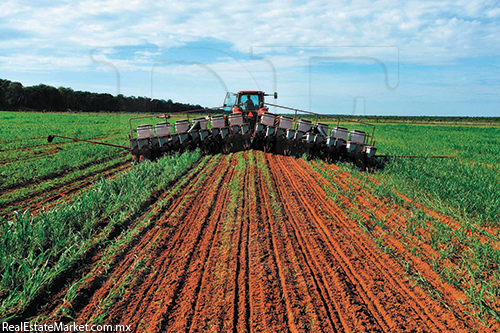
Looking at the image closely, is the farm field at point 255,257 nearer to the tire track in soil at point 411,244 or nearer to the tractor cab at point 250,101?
the tire track in soil at point 411,244

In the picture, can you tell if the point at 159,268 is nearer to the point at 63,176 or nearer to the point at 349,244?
the point at 349,244

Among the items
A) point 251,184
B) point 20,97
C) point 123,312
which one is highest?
point 20,97

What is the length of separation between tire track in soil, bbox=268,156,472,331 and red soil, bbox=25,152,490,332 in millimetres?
14

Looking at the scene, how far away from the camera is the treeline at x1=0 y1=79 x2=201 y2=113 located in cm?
7000

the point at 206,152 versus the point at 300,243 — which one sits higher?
the point at 206,152

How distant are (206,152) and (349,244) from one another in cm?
901

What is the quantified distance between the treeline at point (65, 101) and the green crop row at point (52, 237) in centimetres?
6626

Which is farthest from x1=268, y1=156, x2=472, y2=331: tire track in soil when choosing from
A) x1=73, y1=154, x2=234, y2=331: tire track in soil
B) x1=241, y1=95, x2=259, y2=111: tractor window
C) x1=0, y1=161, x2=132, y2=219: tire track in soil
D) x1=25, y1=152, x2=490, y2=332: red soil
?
x1=241, y1=95, x2=259, y2=111: tractor window

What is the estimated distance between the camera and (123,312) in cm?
321

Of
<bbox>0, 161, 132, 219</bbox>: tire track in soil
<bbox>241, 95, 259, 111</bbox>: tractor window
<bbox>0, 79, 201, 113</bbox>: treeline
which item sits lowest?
<bbox>0, 161, 132, 219</bbox>: tire track in soil

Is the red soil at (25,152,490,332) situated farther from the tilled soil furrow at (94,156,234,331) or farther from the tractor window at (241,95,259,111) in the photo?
the tractor window at (241,95,259,111)

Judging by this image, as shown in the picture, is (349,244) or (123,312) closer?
(123,312)

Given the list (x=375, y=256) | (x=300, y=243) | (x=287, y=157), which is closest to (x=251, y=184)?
(x=300, y=243)

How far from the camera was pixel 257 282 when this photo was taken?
12.2 ft
